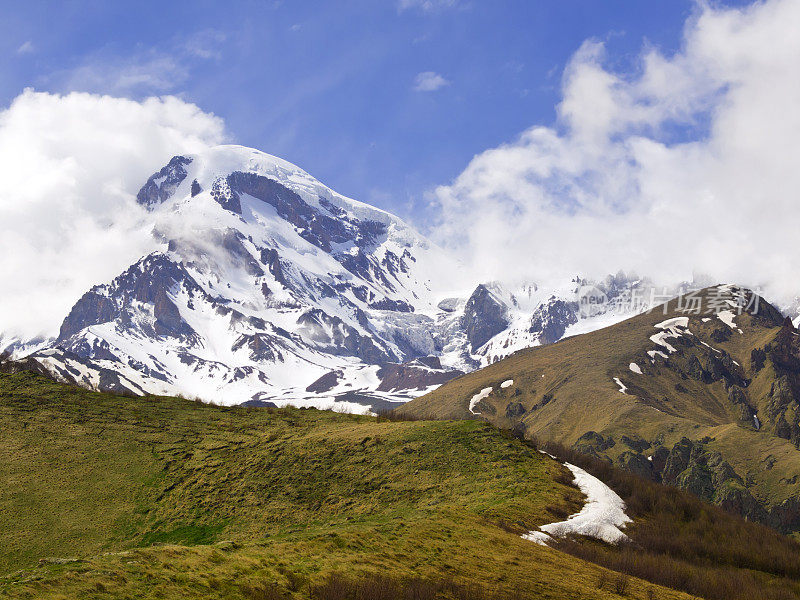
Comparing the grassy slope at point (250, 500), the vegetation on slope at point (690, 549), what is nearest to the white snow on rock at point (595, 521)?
the vegetation on slope at point (690, 549)

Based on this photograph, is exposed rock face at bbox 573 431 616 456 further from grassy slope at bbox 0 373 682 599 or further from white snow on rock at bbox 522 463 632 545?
white snow on rock at bbox 522 463 632 545

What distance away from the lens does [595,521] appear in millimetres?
36906

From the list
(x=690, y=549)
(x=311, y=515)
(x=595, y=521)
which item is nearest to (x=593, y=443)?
(x=690, y=549)

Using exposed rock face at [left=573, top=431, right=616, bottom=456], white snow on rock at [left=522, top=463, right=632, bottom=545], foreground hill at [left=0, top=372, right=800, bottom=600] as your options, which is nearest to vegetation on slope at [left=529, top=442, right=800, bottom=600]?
foreground hill at [left=0, top=372, right=800, bottom=600]

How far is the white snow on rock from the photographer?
3416cm

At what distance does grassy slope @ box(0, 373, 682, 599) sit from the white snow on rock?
883 mm

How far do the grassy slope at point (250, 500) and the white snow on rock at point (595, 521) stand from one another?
0.88 metres

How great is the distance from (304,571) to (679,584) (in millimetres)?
17031

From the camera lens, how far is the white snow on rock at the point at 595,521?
34.2 m

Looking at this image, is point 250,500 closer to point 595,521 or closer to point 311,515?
point 311,515

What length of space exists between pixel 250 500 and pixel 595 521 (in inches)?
760

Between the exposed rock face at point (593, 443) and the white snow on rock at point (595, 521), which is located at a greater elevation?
the exposed rock face at point (593, 443)

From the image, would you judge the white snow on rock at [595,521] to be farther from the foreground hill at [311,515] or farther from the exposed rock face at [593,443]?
the exposed rock face at [593,443]

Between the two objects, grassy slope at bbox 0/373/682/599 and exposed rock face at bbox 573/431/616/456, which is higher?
exposed rock face at bbox 573/431/616/456
